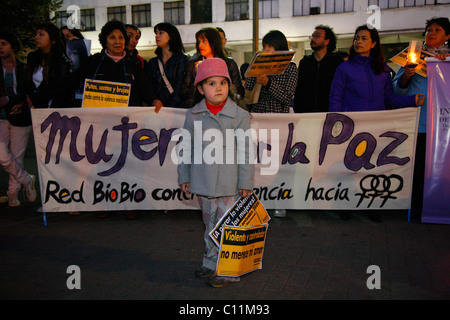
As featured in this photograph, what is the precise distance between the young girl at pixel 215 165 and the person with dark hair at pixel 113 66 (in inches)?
79.6

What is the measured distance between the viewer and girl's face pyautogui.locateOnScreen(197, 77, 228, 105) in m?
3.46

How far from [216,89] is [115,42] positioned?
8.01ft

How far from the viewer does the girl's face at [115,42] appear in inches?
211

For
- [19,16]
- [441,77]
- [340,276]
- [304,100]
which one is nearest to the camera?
[340,276]

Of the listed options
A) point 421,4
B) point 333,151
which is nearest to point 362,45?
point 333,151

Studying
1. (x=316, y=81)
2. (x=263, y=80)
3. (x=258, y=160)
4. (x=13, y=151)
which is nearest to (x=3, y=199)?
(x=13, y=151)

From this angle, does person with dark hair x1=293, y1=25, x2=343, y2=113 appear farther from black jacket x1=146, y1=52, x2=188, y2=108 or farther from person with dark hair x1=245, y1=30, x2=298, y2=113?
black jacket x1=146, y1=52, x2=188, y2=108

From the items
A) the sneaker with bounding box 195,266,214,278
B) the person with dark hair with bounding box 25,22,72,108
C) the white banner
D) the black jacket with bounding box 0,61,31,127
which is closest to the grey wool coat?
the sneaker with bounding box 195,266,214,278

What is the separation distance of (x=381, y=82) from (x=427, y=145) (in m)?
0.91

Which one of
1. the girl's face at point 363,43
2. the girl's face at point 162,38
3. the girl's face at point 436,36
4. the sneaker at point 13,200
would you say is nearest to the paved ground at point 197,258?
the sneaker at point 13,200

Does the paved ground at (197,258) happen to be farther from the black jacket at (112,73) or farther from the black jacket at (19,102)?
the black jacket at (112,73)

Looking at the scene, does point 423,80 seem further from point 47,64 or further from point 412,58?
point 47,64

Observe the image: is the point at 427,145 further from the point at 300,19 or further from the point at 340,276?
the point at 300,19

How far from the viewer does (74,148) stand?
5.23 metres
